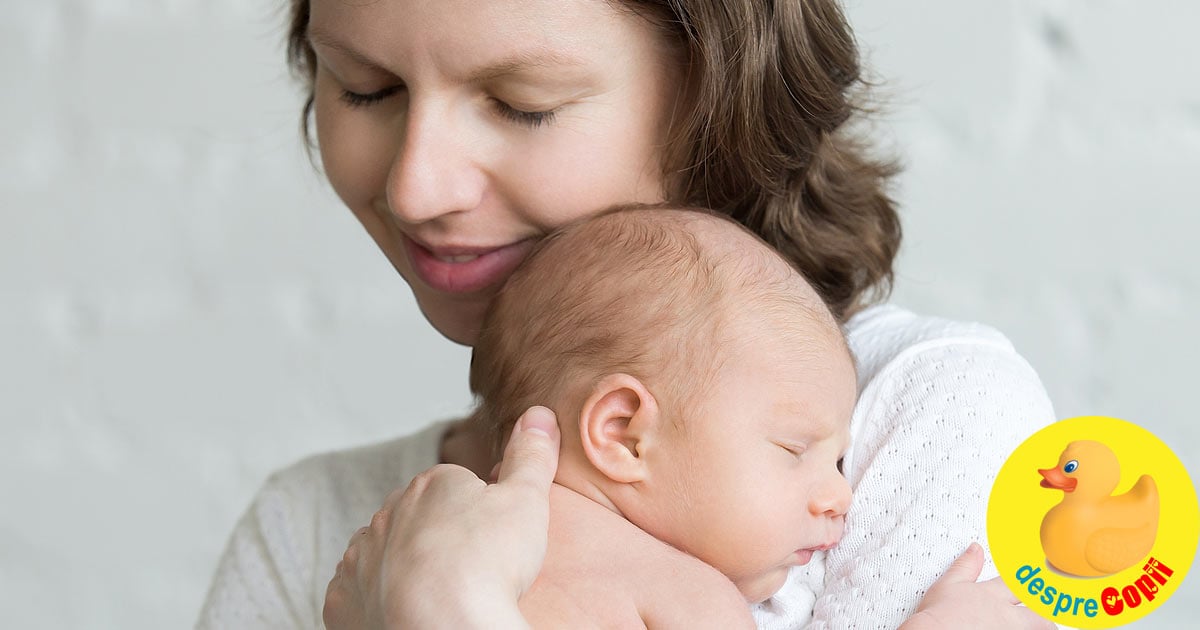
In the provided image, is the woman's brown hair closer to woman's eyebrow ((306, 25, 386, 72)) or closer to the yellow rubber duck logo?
woman's eyebrow ((306, 25, 386, 72))

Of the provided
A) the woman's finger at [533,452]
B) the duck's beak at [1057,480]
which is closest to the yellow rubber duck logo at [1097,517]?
the duck's beak at [1057,480]

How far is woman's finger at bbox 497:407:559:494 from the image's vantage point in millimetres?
979

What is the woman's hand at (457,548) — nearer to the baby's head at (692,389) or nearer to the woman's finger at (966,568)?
the baby's head at (692,389)

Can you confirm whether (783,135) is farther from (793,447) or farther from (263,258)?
(263,258)

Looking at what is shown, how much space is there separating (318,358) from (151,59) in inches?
25.2

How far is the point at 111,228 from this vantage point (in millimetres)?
2592

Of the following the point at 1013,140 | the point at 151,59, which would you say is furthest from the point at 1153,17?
the point at 151,59

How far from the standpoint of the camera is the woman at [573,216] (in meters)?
1.02

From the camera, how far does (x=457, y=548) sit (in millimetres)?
907

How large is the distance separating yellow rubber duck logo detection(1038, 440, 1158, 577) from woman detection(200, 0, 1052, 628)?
219 millimetres

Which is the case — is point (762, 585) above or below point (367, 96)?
below

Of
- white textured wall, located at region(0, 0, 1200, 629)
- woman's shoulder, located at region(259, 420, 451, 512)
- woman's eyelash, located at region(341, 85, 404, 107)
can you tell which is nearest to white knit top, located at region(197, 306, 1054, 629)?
woman's shoulder, located at region(259, 420, 451, 512)

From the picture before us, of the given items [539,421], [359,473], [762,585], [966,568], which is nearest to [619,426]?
[539,421]

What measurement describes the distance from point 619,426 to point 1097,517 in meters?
0.37
